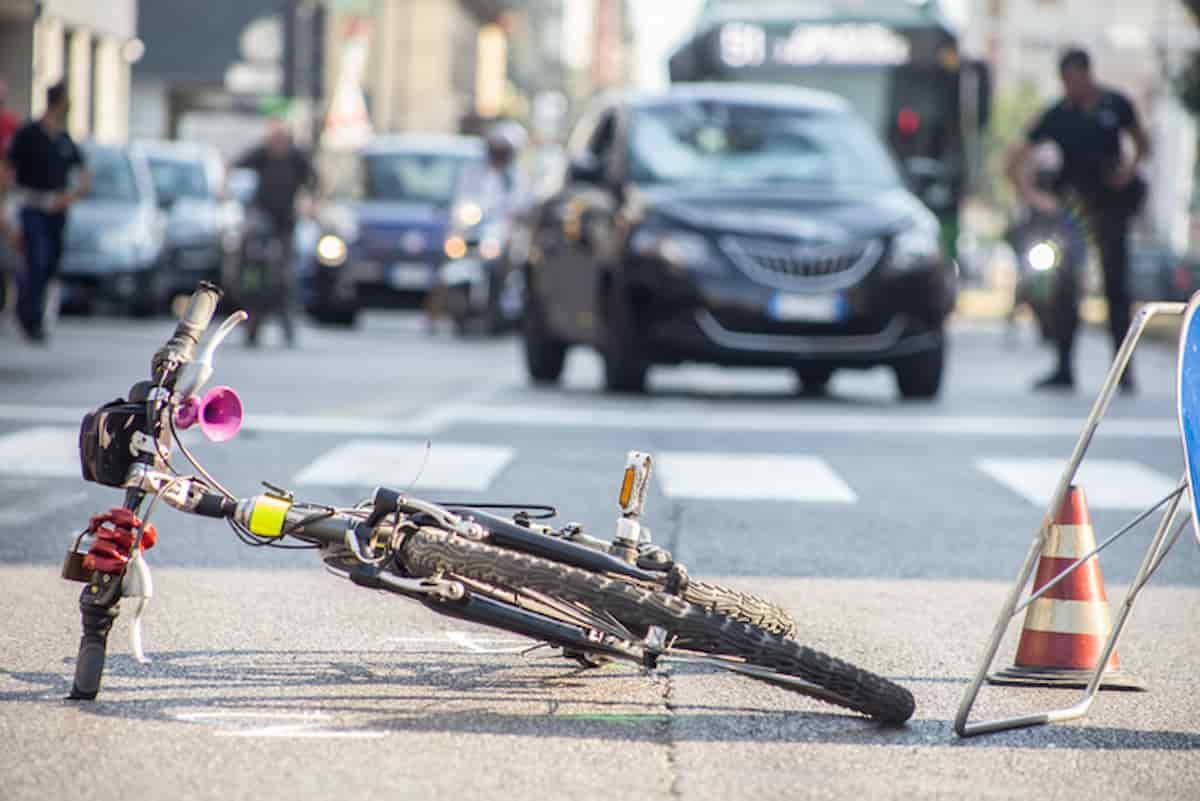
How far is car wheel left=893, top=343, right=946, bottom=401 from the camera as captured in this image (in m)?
15.7

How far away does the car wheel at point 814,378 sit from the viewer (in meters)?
15.4

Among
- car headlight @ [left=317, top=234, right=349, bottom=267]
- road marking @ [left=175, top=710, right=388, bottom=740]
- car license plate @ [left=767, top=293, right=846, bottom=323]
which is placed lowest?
car headlight @ [left=317, top=234, right=349, bottom=267]

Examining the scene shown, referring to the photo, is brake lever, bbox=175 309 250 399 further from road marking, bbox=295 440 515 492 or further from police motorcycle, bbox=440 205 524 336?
police motorcycle, bbox=440 205 524 336

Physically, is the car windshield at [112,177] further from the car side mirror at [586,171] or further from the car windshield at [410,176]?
the car side mirror at [586,171]

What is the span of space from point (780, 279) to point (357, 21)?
139 ft

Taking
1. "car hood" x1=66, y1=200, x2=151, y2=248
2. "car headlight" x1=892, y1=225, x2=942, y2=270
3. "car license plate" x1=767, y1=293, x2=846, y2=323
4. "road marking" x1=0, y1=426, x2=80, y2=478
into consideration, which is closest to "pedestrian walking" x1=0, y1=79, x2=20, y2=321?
"car hood" x1=66, y1=200, x2=151, y2=248

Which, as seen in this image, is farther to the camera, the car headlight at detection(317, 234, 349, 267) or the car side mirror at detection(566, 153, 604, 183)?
the car headlight at detection(317, 234, 349, 267)

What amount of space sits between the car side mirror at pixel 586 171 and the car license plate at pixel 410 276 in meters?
10.5

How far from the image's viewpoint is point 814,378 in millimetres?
16938

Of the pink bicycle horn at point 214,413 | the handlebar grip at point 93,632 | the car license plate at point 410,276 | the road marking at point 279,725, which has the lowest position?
the car license plate at point 410,276

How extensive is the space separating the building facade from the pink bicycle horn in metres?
27.9

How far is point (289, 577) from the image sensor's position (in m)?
7.69

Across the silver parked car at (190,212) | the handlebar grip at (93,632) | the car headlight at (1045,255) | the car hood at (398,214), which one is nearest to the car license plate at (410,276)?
the car hood at (398,214)

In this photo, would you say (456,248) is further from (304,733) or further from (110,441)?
(304,733)
